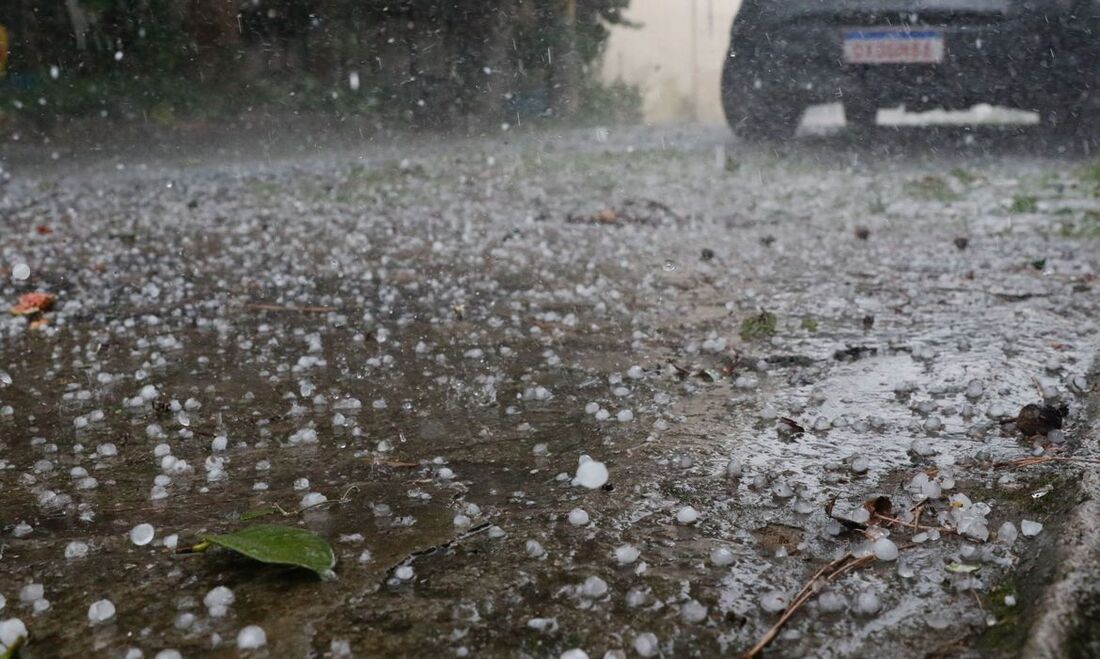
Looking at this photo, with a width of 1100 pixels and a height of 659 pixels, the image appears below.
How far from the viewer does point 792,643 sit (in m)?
1.07

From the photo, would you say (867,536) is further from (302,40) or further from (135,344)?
(302,40)

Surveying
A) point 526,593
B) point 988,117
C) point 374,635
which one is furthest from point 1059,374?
point 988,117

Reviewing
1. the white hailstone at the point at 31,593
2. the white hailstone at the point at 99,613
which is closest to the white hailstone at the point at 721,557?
the white hailstone at the point at 99,613

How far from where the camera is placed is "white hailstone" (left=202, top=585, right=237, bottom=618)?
1168mm

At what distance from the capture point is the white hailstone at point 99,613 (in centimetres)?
116

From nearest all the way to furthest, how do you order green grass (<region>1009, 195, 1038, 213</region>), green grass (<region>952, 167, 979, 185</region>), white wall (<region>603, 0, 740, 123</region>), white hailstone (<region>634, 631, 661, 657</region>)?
white hailstone (<region>634, 631, 661, 657</region>) < green grass (<region>1009, 195, 1038, 213</region>) < green grass (<region>952, 167, 979, 185</region>) < white wall (<region>603, 0, 740, 123</region>)

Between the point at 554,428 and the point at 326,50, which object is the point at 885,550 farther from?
the point at 326,50

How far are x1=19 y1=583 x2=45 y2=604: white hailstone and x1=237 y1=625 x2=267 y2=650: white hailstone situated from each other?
31 cm

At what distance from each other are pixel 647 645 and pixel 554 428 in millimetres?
748

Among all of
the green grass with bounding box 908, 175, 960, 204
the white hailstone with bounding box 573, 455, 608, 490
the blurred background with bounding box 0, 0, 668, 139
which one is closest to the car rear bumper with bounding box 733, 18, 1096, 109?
the green grass with bounding box 908, 175, 960, 204

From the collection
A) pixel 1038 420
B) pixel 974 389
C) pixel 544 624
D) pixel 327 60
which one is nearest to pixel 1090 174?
pixel 974 389

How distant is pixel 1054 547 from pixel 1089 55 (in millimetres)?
5552

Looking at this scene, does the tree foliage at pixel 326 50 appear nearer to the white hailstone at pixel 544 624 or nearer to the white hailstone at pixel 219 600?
the white hailstone at pixel 219 600

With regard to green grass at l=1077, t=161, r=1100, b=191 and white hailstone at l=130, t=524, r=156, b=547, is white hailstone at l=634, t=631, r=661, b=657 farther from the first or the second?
green grass at l=1077, t=161, r=1100, b=191
